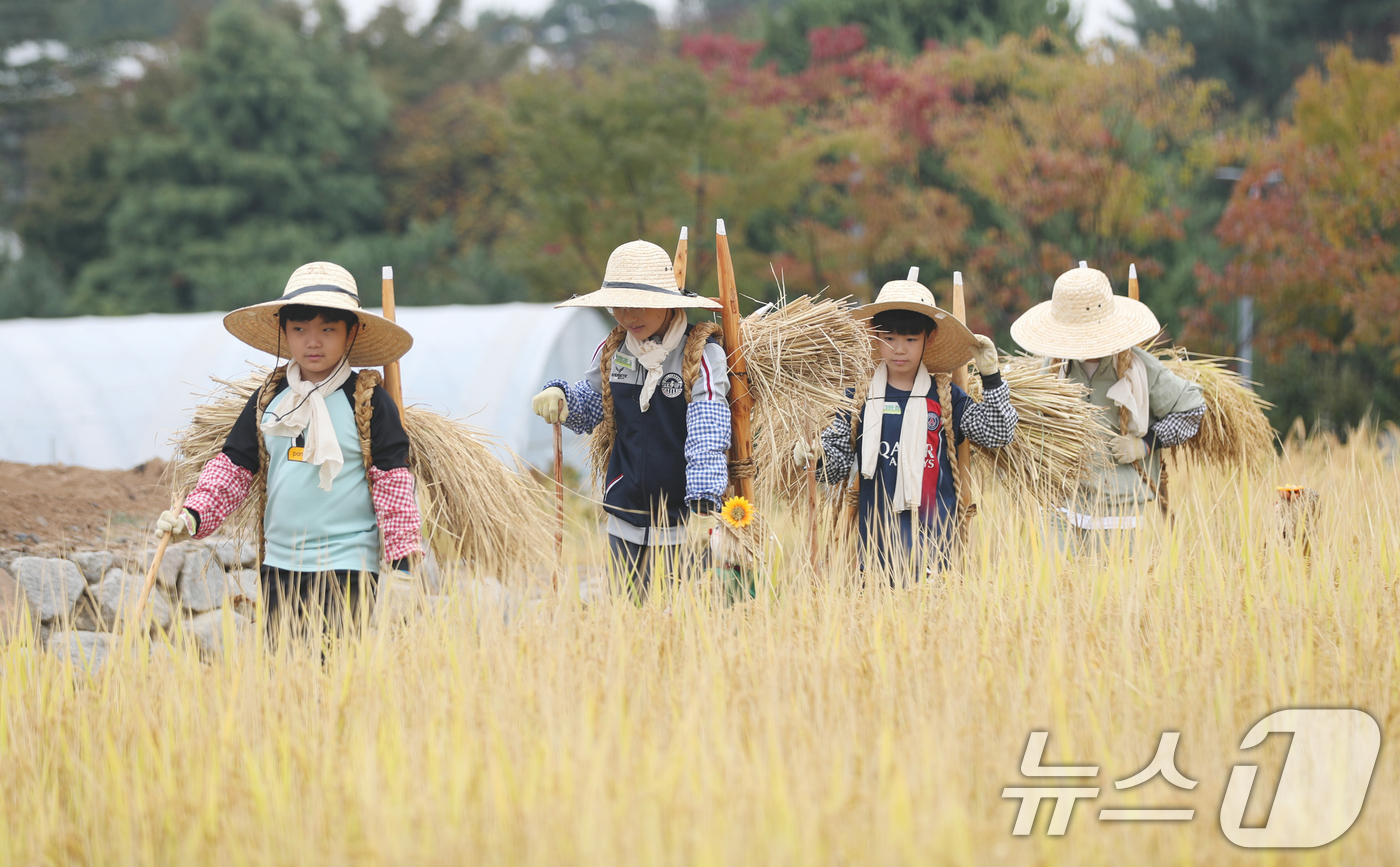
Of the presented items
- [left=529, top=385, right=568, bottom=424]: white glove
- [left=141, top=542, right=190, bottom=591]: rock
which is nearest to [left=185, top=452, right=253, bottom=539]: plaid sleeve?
[left=529, top=385, right=568, bottom=424]: white glove

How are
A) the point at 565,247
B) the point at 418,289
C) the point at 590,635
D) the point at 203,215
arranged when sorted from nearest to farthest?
the point at 590,635 → the point at 565,247 → the point at 418,289 → the point at 203,215

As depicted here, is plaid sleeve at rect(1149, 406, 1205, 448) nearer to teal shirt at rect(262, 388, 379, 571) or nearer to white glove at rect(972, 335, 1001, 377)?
white glove at rect(972, 335, 1001, 377)

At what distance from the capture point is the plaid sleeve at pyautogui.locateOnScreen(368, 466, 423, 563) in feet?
10.5

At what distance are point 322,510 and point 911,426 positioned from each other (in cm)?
174

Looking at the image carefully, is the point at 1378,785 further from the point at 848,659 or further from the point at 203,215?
the point at 203,215

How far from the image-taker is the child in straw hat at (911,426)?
145 inches

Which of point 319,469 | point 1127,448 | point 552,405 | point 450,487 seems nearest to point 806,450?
point 552,405

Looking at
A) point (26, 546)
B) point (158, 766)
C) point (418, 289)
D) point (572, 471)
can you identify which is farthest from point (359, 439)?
point (418, 289)

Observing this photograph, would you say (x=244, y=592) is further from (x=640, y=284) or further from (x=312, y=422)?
(x=640, y=284)

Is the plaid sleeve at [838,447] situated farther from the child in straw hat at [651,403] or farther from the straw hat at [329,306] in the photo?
the straw hat at [329,306]

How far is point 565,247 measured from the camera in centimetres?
1323

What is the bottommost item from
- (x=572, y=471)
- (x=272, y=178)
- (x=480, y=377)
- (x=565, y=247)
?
(x=572, y=471)

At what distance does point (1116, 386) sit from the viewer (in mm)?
4262

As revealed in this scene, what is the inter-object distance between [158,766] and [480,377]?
630cm
